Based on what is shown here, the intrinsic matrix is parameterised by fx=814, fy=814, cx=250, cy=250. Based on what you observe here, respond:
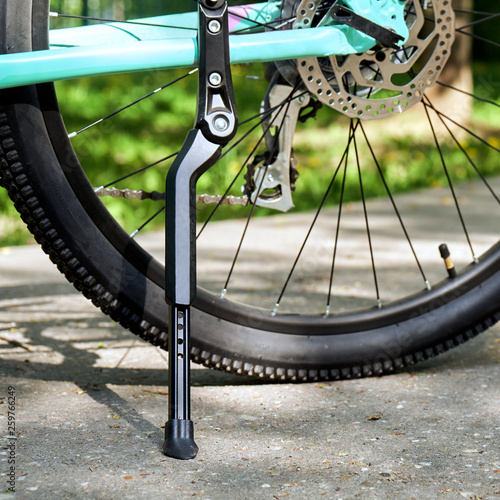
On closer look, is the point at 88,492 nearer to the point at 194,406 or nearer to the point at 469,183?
the point at 194,406

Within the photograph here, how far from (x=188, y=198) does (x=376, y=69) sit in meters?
0.57

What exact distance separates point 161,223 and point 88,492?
8.21ft

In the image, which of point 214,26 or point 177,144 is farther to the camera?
point 177,144

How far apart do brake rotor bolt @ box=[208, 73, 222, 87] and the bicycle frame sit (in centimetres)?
6

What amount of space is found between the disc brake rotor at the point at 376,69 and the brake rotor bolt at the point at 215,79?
24 cm

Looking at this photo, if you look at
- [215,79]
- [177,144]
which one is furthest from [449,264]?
[177,144]

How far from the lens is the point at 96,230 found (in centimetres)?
161

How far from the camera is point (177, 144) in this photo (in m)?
5.18

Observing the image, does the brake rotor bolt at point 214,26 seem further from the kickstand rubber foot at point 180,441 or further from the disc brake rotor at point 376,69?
the kickstand rubber foot at point 180,441

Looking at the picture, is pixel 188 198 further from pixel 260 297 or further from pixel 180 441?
pixel 260 297

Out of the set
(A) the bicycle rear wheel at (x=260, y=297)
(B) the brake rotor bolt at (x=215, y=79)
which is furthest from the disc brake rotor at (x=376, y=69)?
(B) the brake rotor bolt at (x=215, y=79)

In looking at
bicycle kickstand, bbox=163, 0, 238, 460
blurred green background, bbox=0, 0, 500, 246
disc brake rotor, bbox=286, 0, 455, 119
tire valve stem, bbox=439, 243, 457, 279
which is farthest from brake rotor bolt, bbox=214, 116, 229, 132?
blurred green background, bbox=0, 0, 500, 246

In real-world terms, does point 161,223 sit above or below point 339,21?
below

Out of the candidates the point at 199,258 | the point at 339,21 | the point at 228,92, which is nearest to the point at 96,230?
the point at 228,92
